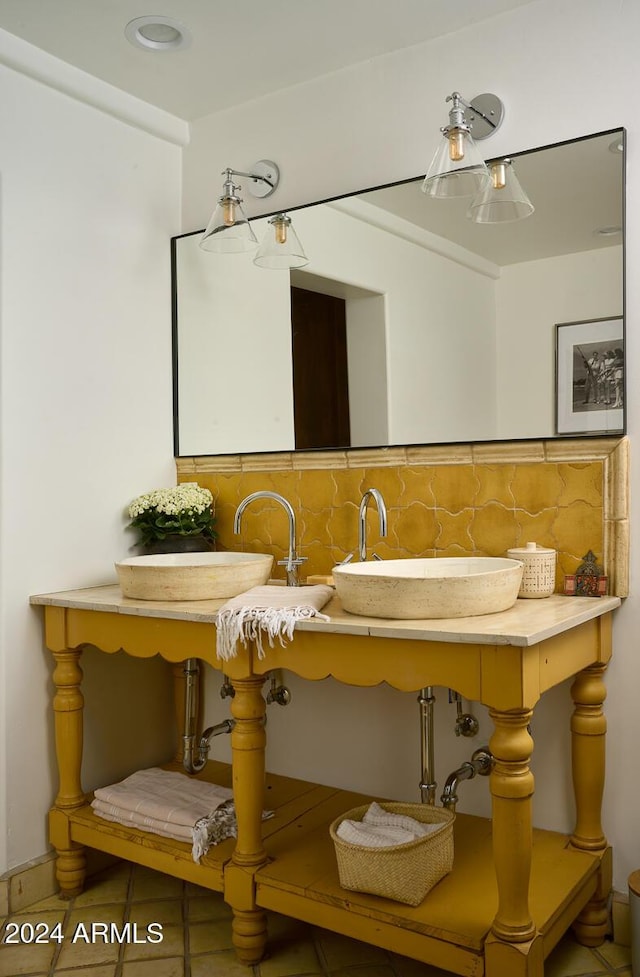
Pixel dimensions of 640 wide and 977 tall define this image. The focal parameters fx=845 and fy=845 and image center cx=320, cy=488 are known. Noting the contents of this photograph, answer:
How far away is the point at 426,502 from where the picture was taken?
7.54ft

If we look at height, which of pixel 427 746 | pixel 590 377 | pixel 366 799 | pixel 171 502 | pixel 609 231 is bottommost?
pixel 366 799

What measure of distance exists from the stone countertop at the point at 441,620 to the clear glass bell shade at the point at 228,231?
1043 mm

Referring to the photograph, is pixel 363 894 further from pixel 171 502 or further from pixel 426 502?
pixel 171 502

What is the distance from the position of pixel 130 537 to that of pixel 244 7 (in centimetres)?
152

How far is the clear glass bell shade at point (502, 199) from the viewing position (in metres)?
2.03

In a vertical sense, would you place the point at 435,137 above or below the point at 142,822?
above

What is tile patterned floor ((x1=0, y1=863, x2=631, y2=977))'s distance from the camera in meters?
1.92

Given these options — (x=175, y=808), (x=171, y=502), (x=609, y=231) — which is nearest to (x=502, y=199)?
(x=609, y=231)

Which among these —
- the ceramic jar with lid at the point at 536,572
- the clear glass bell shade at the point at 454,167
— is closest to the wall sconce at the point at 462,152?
the clear glass bell shade at the point at 454,167

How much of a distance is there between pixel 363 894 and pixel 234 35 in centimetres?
218

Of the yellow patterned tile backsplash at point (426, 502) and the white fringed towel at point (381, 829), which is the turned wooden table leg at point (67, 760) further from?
the white fringed towel at point (381, 829)

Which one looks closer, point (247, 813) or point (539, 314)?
point (247, 813)

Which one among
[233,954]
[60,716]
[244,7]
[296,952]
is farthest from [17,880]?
[244,7]

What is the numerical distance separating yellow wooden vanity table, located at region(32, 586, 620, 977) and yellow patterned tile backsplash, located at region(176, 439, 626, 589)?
23 centimetres
